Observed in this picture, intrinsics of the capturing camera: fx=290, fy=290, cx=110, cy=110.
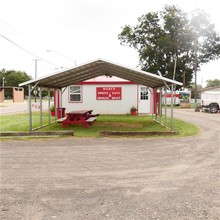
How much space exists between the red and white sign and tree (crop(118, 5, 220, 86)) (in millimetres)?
24042

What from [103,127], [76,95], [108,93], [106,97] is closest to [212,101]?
[108,93]

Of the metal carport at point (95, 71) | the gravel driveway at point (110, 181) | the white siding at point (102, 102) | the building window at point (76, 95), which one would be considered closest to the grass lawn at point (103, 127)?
the metal carport at point (95, 71)

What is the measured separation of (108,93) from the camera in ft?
76.4

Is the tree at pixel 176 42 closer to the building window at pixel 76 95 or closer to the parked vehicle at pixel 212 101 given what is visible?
the parked vehicle at pixel 212 101

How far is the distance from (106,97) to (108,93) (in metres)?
0.38

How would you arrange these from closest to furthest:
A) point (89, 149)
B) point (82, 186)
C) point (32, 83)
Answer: point (82, 186), point (89, 149), point (32, 83)

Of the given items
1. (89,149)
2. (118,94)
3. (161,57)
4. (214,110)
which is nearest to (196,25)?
(161,57)

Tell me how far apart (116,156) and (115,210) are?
12.3 ft

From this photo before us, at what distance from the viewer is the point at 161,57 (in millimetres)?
47625

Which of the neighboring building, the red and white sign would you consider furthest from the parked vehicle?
the red and white sign

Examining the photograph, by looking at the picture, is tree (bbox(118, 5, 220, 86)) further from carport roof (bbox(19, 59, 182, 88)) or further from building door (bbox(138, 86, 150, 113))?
carport roof (bbox(19, 59, 182, 88))

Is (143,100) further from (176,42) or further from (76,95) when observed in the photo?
(176,42)

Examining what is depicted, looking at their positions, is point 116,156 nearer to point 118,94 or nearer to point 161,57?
point 118,94

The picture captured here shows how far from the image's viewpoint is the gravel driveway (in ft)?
14.2
